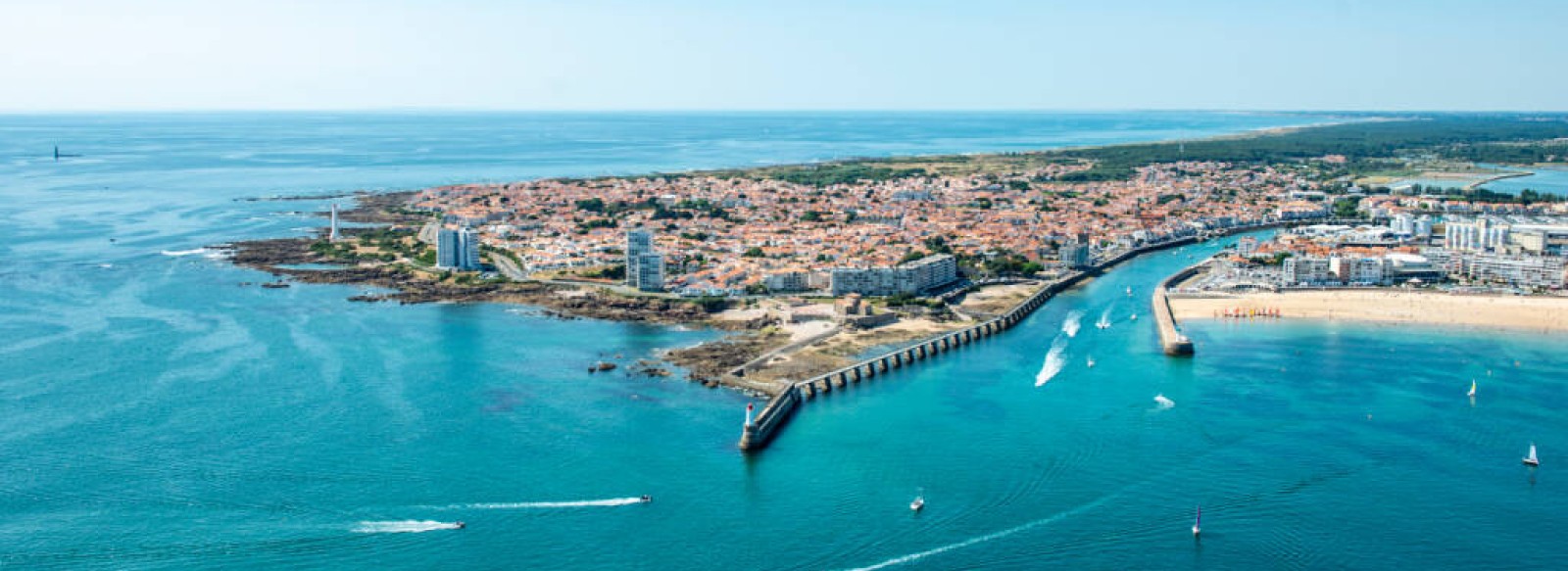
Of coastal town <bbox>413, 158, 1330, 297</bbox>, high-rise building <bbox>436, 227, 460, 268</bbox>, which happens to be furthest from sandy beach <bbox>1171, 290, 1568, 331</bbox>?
high-rise building <bbox>436, 227, 460, 268</bbox>

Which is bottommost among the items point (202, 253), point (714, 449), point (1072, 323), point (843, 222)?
point (714, 449)

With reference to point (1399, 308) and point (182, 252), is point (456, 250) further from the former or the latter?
point (1399, 308)

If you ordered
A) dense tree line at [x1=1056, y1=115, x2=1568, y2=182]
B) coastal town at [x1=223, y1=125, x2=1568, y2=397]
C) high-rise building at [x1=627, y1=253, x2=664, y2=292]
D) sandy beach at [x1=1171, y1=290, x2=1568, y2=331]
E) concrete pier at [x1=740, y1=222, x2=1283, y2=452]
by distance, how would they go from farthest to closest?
dense tree line at [x1=1056, y1=115, x2=1568, y2=182]
high-rise building at [x1=627, y1=253, x2=664, y2=292]
sandy beach at [x1=1171, y1=290, x2=1568, y2=331]
coastal town at [x1=223, y1=125, x2=1568, y2=397]
concrete pier at [x1=740, y1=222, x2=1283, y2=452]

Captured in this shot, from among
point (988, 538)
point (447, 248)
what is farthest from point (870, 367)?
point (447, 248)

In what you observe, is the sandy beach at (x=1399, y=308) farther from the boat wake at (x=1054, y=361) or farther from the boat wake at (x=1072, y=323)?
the boat wake at (x=1054, y=361)

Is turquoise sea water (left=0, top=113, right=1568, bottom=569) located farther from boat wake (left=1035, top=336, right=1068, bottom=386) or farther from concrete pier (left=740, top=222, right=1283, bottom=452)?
concrete pier (left=740, top=222, right=1283, bottom=452)

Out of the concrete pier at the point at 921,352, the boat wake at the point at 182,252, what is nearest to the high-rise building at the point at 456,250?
the boat wake at the point at 182,252

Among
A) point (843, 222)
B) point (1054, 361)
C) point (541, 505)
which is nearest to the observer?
point (541, 505)

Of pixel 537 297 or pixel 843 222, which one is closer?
pixel 537 297
